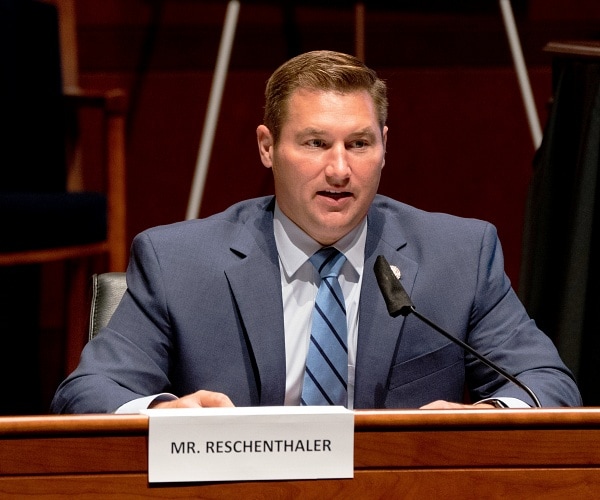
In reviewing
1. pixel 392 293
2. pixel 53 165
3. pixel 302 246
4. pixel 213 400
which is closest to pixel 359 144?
pixel 302 246

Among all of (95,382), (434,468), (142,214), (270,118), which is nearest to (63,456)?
(434,468)

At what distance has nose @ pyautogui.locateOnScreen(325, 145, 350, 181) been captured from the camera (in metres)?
1.67

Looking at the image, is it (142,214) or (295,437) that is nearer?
(295,437)

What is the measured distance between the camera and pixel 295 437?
1061 millimetres

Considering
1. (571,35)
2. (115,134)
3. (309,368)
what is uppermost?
(571,35)

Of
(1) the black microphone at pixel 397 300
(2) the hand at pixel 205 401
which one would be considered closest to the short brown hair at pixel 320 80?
(1) the black microphone at pixel 397 300

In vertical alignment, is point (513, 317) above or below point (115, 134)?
below

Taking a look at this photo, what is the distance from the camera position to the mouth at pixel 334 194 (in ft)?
5.60

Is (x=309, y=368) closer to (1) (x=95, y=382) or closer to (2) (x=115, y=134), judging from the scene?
(1) (x=95, y=382)

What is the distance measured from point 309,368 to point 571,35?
7.01 feet

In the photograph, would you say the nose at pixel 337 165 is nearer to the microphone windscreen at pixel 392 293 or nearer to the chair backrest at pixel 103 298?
the microphone windscreen at pixel 392 293

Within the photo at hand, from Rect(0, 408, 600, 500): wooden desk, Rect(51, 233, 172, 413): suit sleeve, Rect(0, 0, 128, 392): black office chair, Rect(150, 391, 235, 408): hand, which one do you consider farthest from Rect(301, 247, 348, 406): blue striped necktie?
Rect(0, 0, 128, 392): black office chair

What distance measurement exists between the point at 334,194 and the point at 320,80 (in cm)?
19

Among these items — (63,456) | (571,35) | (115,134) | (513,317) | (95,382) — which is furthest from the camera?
(571,35)
